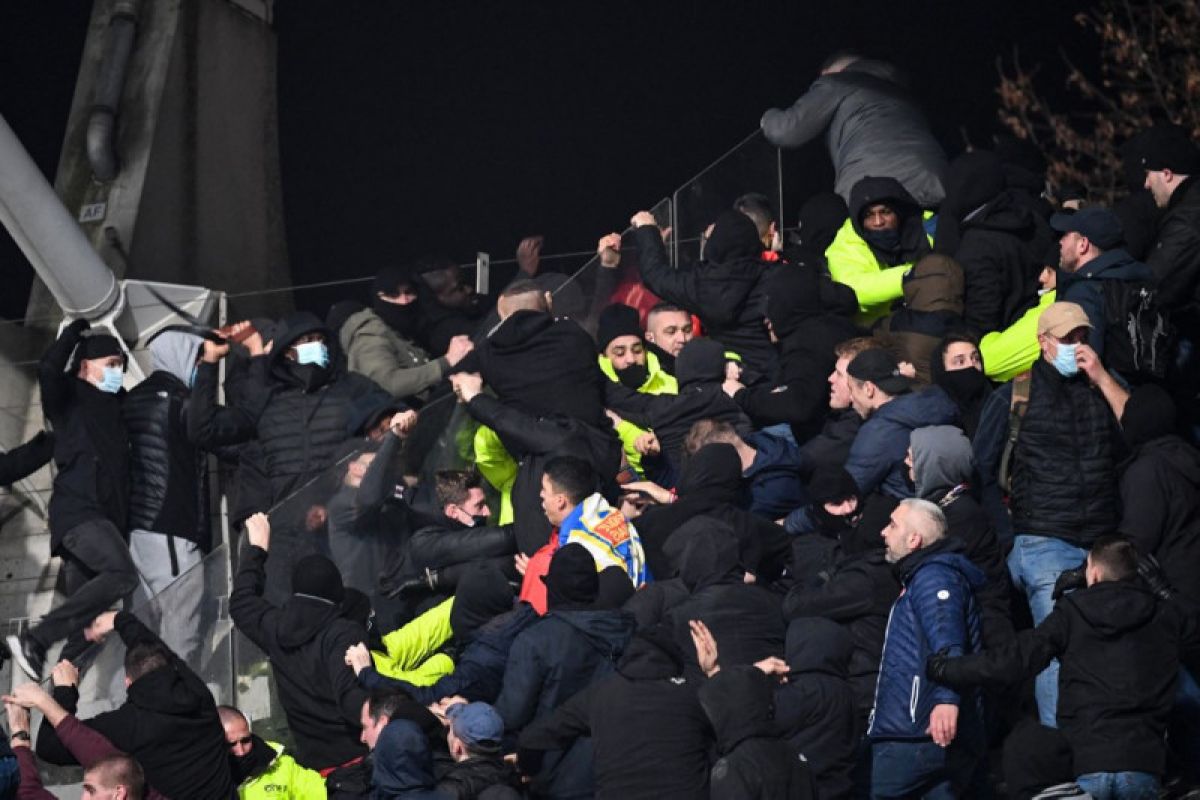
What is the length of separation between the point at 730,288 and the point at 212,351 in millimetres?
2841

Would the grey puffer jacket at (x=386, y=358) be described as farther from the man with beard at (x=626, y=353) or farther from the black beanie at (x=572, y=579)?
the black beanie at (x=572, y=579)

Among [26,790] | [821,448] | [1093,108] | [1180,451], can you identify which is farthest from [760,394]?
[1093,108]

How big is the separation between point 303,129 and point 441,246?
1.41 m

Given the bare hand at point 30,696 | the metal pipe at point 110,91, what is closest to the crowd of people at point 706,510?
the bare hand at point 30,696

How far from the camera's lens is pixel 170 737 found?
9391 mm

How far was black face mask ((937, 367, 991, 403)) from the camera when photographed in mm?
10625

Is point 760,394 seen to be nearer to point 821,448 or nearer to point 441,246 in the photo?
point 821,448

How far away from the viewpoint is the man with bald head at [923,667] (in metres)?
9.02

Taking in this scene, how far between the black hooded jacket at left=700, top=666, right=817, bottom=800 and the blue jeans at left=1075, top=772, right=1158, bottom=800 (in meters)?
1.27

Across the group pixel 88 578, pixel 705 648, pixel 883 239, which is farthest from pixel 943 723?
pixel 88 578

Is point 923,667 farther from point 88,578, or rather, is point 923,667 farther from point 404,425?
point 88,578

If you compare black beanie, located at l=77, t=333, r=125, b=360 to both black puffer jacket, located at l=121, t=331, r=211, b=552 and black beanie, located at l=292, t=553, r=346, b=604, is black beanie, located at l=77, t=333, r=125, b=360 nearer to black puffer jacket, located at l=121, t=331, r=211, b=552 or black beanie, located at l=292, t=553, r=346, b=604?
black puffer jacket, located at l=121, t=331, r=211, b=552

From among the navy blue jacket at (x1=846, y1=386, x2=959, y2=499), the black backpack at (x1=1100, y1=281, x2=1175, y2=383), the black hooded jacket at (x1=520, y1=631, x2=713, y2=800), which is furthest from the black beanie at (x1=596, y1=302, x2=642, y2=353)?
the black hooded jacket at (x1=520, y1=631, x2=713, y2=800)

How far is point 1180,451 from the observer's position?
988 centimetres
